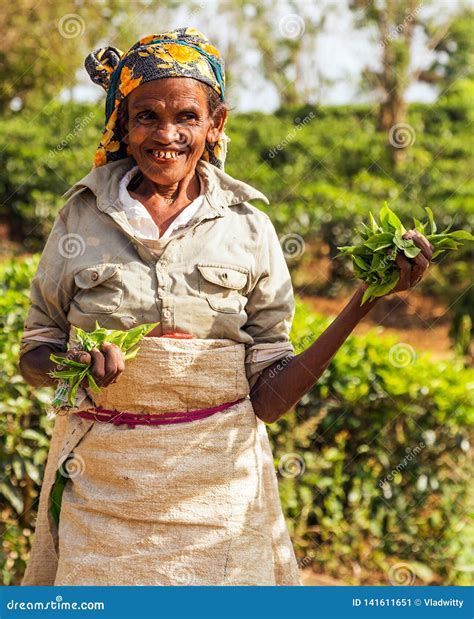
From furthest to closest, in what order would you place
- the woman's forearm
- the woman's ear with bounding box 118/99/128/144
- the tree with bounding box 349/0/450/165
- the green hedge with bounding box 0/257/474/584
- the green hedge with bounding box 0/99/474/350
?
the tree with bounding box 349/0/450/165 → the green hedge with bounding box 0/99/474/350 → the green hedge with bounding box 0/257/474/584 → the woman's ear with bounding box 118/99/128/144 → the woman's forearm

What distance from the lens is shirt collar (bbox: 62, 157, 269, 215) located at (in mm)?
2338

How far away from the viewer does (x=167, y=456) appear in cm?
224

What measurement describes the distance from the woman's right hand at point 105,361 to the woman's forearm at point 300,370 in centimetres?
44

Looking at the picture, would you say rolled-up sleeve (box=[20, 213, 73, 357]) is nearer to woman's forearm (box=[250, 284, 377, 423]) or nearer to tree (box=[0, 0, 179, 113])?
woman's forearm (box=[250, 284, 377, 423])

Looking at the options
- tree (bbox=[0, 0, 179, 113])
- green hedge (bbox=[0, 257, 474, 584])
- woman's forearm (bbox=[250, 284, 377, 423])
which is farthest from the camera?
tree (bbox=[0, 0, 179, 113])

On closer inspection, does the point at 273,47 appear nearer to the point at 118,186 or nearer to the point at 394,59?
the point at 394,59

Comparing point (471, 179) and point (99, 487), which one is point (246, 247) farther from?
point (471, 179)

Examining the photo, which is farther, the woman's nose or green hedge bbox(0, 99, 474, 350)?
green hedge bbox(0, 99, 474, 350)

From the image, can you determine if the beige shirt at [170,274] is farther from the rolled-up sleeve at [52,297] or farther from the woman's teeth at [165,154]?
the woman's teeth at [165,154]

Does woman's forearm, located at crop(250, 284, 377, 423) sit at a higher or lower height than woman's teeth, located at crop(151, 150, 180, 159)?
lower

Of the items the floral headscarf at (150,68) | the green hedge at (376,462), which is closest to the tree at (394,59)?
the green hedge at (376,462)

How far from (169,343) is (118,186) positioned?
17.8 inches

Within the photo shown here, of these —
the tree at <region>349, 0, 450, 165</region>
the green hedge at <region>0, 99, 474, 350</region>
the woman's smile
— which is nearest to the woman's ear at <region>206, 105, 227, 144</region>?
the woman's smile

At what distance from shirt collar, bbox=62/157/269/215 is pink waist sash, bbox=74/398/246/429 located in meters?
0.50
